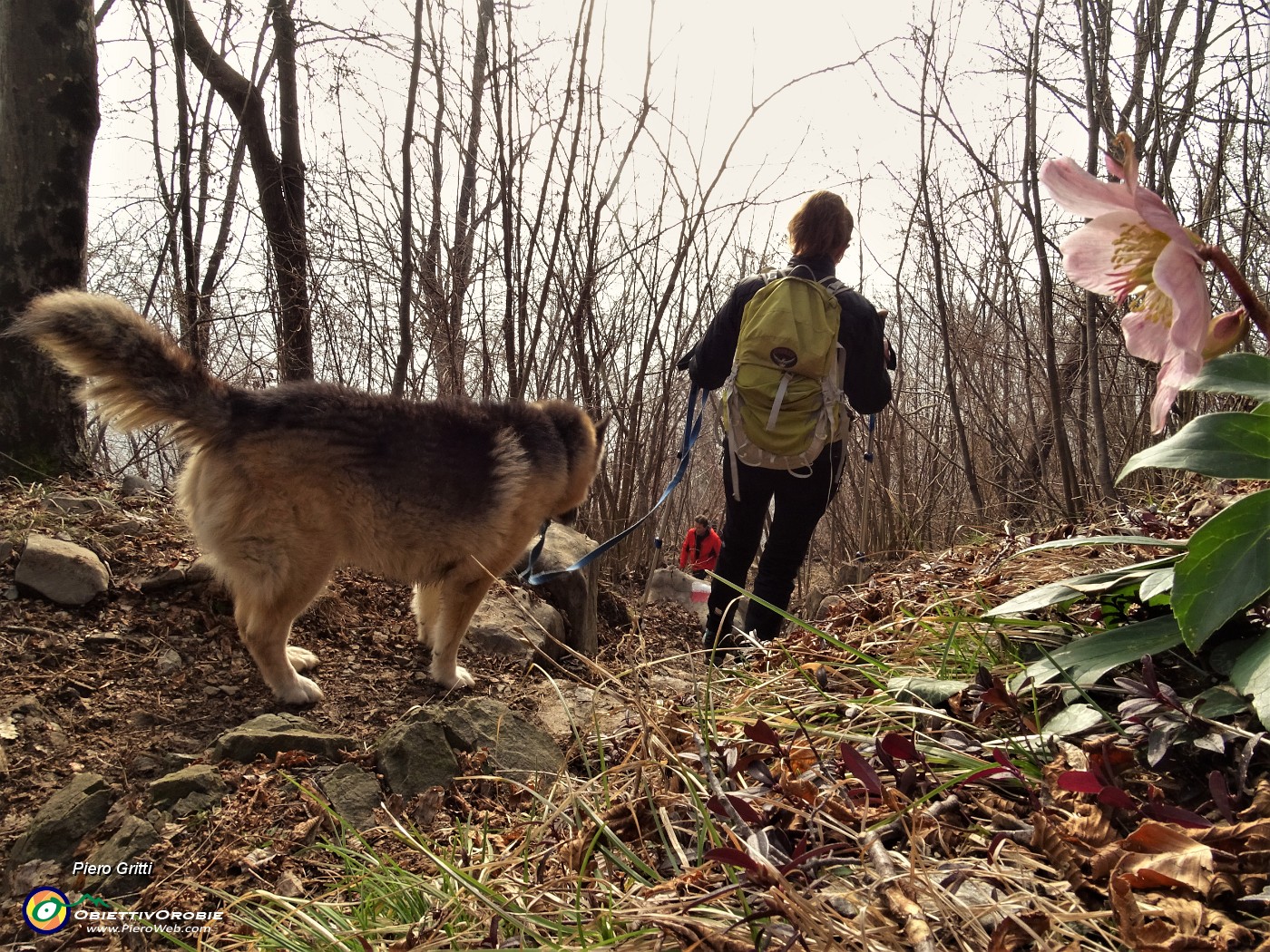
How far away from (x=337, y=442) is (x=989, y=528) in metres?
4.27

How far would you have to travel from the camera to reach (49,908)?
1951mm

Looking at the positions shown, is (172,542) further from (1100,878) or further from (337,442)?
(1100,878)

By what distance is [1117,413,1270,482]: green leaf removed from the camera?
130cm

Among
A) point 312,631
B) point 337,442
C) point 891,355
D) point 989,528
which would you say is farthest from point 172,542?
point 989,528

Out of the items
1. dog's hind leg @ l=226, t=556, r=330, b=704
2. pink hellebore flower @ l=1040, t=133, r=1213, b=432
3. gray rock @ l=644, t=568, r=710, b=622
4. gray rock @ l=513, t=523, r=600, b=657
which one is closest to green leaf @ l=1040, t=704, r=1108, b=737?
pink hellebore flower @ l=1040, t=133, r=1213, b=432

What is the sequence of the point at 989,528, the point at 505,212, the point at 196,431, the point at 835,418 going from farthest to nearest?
the point at 505,212, the point at 989,528, the point at 835,418, the point at 196,431

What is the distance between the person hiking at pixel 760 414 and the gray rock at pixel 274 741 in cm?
196

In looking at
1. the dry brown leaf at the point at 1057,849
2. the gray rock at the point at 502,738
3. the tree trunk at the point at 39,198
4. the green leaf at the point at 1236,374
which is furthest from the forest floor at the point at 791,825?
the tree trunk at the point at 39,198

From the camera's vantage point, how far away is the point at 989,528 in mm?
5211

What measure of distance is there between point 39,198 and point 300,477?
3.01m

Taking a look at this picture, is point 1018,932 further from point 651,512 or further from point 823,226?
point 823,226

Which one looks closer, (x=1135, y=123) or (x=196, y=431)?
(x=196, y=431)

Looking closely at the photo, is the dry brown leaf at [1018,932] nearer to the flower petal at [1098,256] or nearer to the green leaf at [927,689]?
the green leaf at [927,689]

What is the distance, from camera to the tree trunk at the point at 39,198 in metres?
4.54
